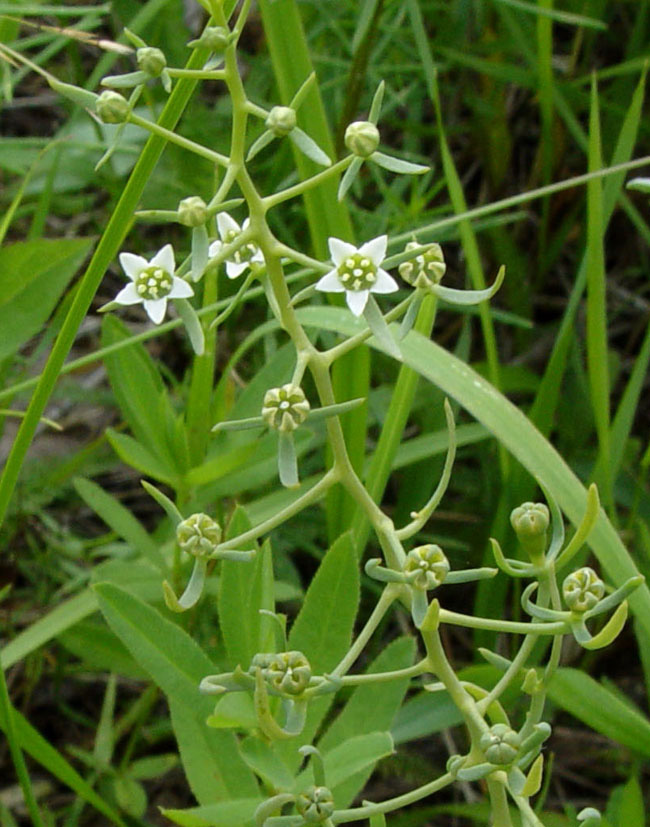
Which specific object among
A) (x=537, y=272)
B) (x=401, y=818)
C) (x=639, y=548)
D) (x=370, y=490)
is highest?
(x=370, y=490)

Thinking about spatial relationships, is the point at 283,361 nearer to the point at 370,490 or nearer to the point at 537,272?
the point at 370,490

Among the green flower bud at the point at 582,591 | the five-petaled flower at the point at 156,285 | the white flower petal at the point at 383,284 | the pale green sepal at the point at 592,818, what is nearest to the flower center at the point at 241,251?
the five-petaled flower at the point at 156,285

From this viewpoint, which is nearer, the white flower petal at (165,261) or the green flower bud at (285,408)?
the green flower bud at (285,408)

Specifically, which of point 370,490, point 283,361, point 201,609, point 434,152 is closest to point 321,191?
point 283,361

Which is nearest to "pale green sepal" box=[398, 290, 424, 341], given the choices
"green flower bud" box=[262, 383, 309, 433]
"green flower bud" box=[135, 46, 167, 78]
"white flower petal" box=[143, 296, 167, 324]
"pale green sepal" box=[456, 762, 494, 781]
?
"green flower bud" box=[262, 383, 309, 433]

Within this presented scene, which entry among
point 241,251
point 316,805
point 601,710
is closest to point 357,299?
point 241,251

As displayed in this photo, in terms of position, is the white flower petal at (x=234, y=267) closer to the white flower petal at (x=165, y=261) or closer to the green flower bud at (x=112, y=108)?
the white flower petal at (x=165, y=261)

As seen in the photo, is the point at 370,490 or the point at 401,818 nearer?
the point at 370,490
